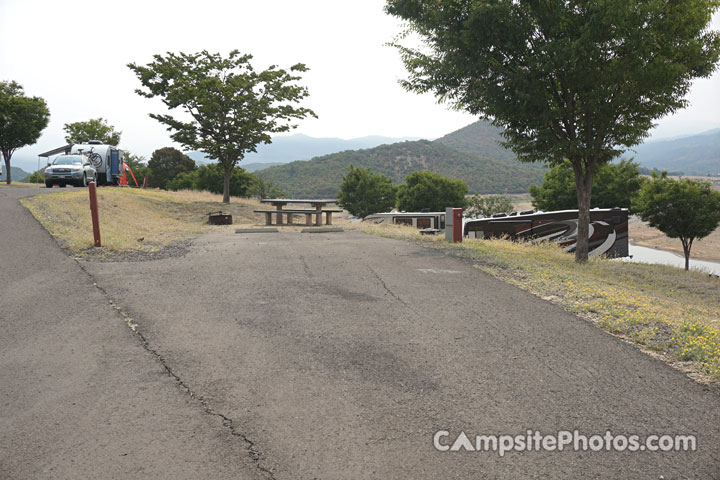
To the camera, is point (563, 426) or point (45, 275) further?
point (45, 275)

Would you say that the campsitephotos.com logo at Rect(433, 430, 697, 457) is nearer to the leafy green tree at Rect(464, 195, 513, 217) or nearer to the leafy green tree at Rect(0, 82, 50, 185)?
the leafy green tree at Rect(0, 82, 50, 185)

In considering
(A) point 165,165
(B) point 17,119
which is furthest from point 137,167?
(B) point 17,119

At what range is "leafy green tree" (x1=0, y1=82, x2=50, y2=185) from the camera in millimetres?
36156

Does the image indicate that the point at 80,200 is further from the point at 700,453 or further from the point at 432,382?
the point at 700,453

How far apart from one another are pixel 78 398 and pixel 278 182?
376 feet

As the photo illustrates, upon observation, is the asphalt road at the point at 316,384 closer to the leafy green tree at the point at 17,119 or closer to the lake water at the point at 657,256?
the leafy green tree at the point at 17,119

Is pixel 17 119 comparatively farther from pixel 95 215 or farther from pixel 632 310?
pixel 632 310

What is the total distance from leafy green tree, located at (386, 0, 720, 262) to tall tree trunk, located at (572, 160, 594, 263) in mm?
29

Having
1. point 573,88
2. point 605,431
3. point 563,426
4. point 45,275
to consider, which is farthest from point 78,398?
point 573,88

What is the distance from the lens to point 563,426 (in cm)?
333

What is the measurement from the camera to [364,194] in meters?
58.7

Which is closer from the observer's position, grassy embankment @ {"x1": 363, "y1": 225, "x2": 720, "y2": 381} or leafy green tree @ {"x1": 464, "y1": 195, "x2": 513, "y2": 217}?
grassy embankment @ {"x1": 363, "y1": 225, "x2": 720, "y2": 381}

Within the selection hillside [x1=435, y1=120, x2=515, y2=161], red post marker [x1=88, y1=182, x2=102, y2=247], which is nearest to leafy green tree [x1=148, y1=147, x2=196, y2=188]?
red post marker [x1=88, y1=182, x2=102, y2=247]

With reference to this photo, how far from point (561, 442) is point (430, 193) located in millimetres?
57482
